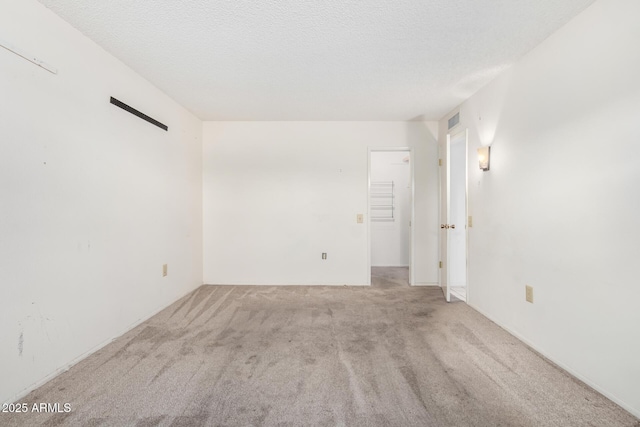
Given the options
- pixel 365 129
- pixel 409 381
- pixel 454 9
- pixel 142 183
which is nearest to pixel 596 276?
pixel 409 381

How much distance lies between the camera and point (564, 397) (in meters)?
1.62

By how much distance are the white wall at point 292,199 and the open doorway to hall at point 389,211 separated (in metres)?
1.52

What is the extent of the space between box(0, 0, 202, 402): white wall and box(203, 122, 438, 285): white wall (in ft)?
3.69

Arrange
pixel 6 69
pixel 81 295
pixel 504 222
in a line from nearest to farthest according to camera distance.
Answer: pixel 6 69
pixel 81 295
pixel 504 222

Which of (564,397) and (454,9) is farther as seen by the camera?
(454,9)

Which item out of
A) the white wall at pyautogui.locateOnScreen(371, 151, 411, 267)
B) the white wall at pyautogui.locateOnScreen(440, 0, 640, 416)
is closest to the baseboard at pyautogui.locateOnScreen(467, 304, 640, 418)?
the white wall at pyautogui.locateOnScreen(440, 0, 640, 416)

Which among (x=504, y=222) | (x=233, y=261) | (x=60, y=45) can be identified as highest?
(x=60, y=45)

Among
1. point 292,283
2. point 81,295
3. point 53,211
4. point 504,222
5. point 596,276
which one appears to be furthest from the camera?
point 292,283

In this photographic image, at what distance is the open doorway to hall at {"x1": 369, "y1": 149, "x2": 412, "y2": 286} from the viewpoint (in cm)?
563

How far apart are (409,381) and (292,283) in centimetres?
253

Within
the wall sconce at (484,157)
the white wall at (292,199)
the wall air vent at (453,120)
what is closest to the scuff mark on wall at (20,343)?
the white wall at (292,199)

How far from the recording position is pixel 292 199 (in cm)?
413

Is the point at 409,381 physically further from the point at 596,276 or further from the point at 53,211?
the point at 53,211

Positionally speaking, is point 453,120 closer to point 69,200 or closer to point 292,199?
point 292,199
